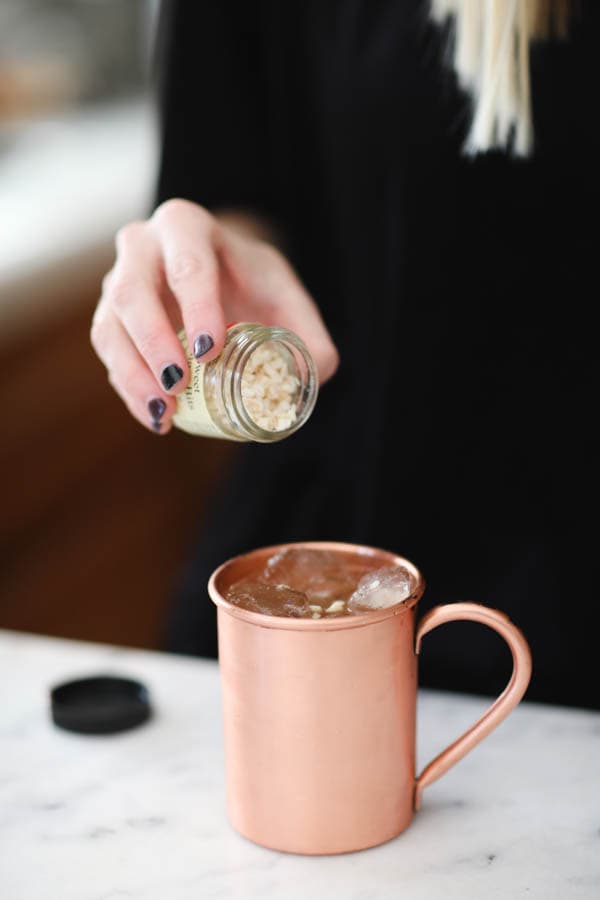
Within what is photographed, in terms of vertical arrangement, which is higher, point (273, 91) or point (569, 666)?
point (273, 91)

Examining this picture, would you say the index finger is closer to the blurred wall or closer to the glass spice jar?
the glass spice jar

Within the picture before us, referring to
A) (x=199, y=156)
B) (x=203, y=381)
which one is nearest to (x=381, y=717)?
(x=203, y=381)

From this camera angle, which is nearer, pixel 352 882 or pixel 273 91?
pixel 352 882

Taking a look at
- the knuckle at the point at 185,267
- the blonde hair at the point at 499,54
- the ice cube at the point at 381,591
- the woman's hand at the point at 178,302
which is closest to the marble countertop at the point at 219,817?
the ice cube at the point at 381,591

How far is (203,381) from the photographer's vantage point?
0.79 m

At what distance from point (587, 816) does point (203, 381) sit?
42cm

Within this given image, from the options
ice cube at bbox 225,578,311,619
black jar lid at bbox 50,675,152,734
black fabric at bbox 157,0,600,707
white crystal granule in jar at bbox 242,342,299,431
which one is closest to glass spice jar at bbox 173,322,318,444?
white crystal granule in jar at bbox 242,342,299,431

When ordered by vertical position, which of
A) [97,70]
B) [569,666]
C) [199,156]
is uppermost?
[97,70]

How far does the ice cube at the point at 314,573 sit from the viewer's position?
785mm

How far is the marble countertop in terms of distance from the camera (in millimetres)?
714

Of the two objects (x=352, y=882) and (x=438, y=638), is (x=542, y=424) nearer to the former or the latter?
(x=438, y=638)

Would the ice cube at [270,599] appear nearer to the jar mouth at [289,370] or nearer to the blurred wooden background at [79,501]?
the jar mouth at [289,370]

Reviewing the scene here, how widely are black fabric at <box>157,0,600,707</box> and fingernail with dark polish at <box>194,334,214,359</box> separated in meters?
0.47

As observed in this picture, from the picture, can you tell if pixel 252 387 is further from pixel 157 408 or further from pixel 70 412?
pixel 70 412
